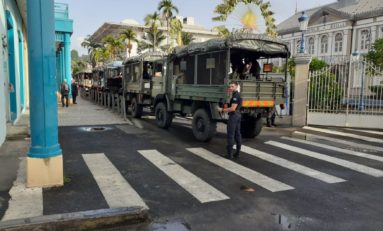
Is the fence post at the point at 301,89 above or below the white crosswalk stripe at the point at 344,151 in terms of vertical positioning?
above

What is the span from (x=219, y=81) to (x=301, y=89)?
5101mm

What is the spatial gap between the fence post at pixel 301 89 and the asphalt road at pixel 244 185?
2.79 metres

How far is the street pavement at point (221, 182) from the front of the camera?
471 cm

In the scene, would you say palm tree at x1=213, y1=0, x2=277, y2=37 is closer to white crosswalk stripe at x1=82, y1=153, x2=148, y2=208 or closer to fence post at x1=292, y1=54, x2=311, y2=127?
fence post at x1=292, y1=54, x2=311, y2=127

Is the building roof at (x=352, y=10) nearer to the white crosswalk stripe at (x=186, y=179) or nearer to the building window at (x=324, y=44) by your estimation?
the building window at (x=324, y=44)

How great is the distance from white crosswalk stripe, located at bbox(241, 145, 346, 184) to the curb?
3.77 metres

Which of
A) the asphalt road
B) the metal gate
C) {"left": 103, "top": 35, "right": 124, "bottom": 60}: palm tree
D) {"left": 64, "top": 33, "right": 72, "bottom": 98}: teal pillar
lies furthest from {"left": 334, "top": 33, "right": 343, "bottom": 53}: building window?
the asphalt road

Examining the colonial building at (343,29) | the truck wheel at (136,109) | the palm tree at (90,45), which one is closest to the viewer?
the truck wheel at (136,109)

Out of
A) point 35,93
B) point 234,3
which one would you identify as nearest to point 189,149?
point 35,93

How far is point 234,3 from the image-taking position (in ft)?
71.1

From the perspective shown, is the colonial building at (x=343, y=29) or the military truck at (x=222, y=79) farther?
the colonial building at (x=343, y=29)

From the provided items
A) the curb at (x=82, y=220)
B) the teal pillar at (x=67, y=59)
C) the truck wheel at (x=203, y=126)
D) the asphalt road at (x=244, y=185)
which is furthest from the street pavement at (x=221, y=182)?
the teal pillar at (x=67, y=59)

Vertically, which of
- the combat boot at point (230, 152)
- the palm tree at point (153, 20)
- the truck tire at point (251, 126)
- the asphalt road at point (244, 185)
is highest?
the palm tree at point (153, 20)

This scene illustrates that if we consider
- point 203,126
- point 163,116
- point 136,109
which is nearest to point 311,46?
point 136,109
